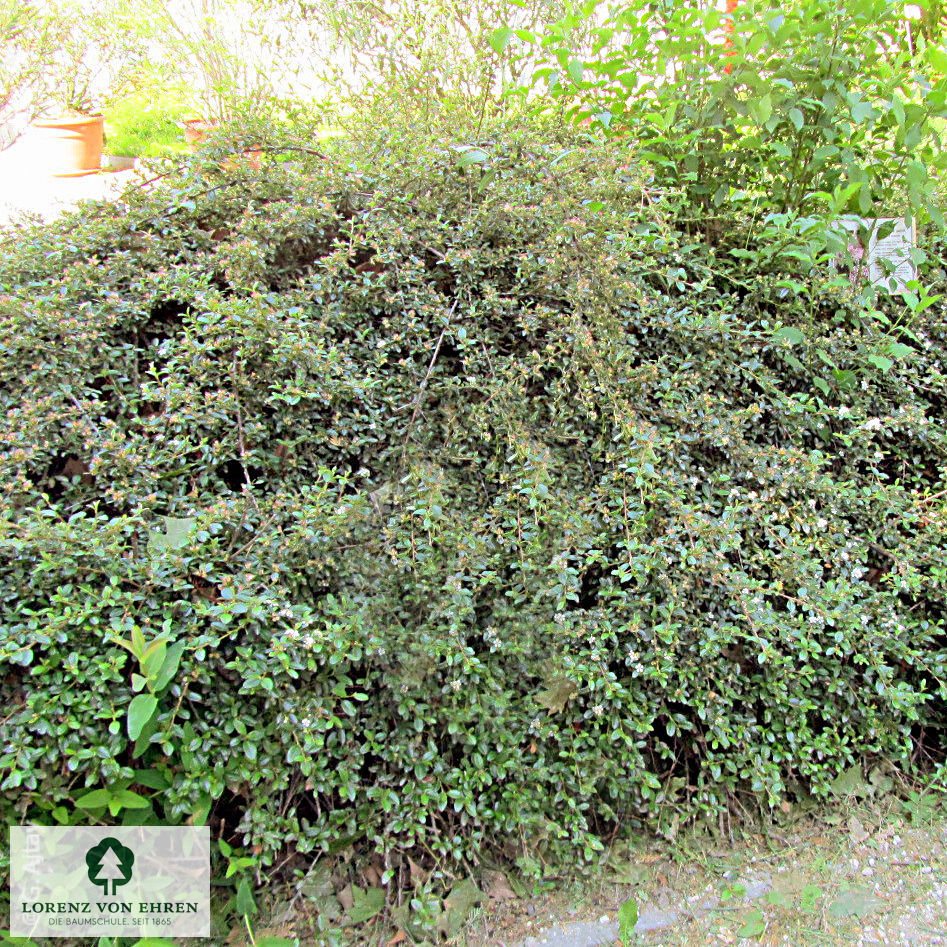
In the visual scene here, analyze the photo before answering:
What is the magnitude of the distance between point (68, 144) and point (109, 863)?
7.94 metres

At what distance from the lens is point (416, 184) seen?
2686 mm

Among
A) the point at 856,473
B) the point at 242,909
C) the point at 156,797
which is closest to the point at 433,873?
the point at 242,909

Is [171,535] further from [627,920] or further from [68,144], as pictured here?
[68,144]

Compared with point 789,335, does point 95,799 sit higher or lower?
lower

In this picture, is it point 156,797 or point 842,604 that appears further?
point 842,604

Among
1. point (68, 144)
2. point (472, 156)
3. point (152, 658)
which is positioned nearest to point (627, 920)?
point (152, 658)

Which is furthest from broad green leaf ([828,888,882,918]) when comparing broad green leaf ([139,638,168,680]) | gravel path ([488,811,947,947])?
broad green leaf ([139,638,168,680])

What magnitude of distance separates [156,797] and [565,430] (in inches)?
60.5

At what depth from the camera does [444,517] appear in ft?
6.46

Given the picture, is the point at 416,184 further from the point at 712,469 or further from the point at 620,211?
the point at 712,469

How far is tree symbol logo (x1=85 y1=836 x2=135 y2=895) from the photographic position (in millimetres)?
1650

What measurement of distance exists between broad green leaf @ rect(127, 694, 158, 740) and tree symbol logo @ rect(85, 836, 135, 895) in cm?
33

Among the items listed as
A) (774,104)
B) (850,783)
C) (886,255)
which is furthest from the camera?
(886,255)

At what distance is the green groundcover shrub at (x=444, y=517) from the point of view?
1729mm
